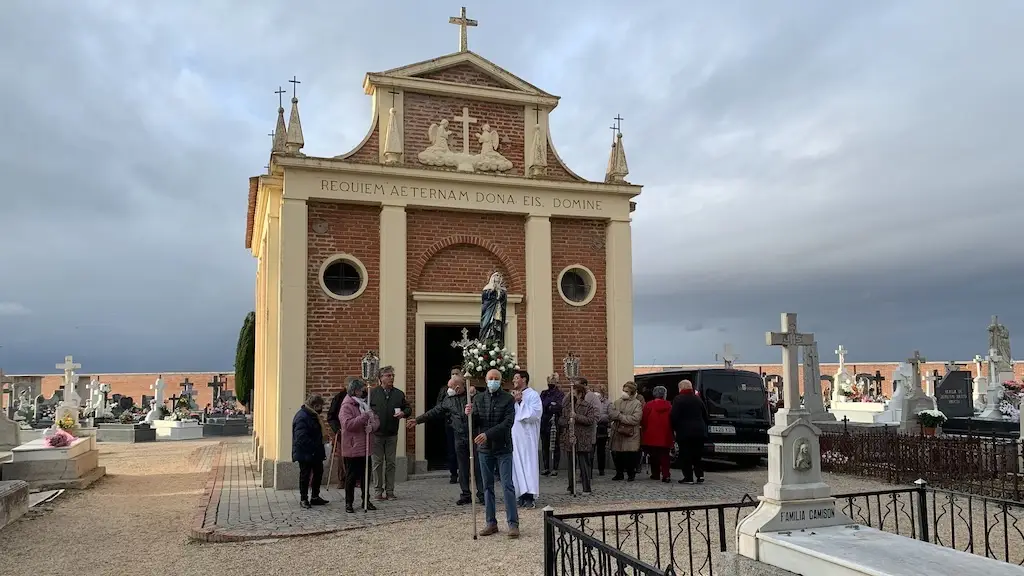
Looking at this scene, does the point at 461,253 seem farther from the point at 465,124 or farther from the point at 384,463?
the point at 384,463

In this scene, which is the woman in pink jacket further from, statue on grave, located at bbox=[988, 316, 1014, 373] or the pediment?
statue on grave, located at bbox=[988, 316, 1014, 373]

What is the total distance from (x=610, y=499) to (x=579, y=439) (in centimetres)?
101

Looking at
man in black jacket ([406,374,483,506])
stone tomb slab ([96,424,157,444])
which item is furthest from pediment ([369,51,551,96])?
stone tomb slab ([96,424,157,444])

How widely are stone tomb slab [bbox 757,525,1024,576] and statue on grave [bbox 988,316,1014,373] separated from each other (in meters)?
23.1

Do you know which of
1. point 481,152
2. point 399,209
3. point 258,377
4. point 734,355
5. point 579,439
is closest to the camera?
point 579,439

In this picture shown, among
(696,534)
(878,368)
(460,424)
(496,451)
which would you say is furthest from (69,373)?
(878,368)

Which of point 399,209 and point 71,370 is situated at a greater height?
point 399,209

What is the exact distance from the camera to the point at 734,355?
21578 mm

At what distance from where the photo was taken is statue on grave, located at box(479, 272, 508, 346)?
12203 mm

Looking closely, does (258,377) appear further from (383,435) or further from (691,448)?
(691,448)

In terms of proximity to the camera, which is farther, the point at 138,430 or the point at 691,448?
the point at 138,430

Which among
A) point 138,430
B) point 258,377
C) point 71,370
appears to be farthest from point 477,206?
point 138,430

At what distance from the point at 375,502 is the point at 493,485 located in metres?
2.79

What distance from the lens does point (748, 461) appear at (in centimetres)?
1547
